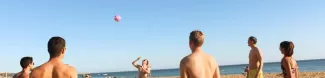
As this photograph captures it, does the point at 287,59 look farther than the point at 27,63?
No

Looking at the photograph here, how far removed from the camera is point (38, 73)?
14.8ft

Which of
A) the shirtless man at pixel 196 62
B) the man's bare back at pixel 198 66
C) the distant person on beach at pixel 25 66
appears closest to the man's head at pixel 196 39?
the shirtless man at pixel 196 62

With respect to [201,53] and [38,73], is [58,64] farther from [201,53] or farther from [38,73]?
[201,53]

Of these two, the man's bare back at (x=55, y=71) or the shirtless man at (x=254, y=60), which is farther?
the shirtless man at (x=254, y=60)

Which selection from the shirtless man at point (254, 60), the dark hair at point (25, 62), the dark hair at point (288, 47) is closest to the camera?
the dark hair at point (288, 47)

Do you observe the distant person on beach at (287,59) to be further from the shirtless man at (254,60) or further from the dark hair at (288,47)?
the shirtless man at (254,60)

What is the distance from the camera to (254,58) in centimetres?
838

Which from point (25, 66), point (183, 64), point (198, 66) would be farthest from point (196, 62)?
point (25, 66)

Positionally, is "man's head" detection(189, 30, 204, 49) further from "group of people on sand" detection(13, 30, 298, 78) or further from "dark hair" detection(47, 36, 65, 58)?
"dark hair" detection(47, 36, 65, 58)

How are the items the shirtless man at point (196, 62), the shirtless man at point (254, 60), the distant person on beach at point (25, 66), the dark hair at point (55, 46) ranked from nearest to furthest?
the dark hair at point (55, 46) < the shirtless man at point (196, 62) < the distant person on beach at point (25, 66) < the shirtless man at point (254, 60)

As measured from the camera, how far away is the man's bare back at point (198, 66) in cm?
454

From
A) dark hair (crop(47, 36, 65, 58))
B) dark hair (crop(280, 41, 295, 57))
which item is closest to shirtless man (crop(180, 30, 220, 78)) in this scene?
dark hair (crop(47, 36, 65, 58))

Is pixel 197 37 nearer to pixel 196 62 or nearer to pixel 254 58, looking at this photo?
pixel 196 62

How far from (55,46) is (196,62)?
179 centimetres
